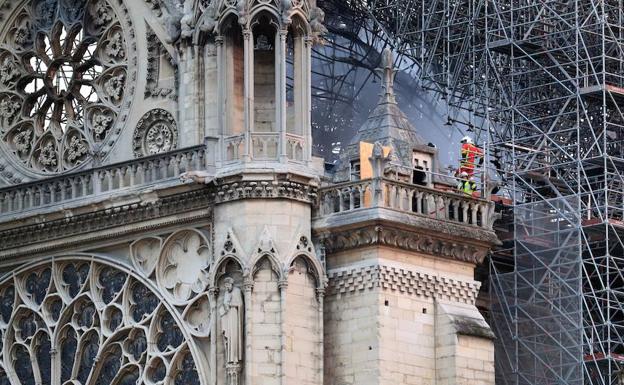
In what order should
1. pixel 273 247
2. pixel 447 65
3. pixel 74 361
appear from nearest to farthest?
pixel 273 247 < pixel 74 361 < pixel 447 65

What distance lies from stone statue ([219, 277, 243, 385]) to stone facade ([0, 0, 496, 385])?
3cm

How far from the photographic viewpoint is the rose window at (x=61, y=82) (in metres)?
42.8

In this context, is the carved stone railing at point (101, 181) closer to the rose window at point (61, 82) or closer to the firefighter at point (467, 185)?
the rose window at point (61, 82)

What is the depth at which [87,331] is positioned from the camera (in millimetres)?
41562

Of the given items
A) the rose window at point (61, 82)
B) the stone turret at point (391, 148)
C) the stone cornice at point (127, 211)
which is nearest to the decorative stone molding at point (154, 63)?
the rose window at point (61, 82)

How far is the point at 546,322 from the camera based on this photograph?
42125 millimetres

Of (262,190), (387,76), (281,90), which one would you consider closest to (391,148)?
(387,76)

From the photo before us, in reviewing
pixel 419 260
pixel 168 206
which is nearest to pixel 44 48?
pixel 168 206

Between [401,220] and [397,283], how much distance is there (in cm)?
97

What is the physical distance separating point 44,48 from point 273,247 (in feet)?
24.5

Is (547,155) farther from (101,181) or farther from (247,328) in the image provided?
(101,181)

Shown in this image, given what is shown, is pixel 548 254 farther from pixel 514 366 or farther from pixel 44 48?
pixel 44 48

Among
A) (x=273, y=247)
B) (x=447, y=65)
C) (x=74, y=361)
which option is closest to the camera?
(x=273, y=247)

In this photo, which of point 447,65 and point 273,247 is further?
point 447,65
